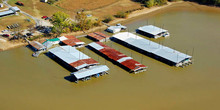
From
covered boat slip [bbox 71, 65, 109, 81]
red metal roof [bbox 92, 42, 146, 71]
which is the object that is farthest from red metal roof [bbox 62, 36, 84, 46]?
covered boat slip [bbox 71, 65, 109, 81]

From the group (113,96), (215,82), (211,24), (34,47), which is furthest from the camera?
(211,24)

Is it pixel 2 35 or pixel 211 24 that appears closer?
pixel 2 35

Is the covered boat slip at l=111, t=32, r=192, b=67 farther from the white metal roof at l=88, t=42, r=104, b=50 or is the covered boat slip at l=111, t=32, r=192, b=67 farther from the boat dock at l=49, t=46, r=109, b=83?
the boat dock at l=49, t=46, r=109, b=83

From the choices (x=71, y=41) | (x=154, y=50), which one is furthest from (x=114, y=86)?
(x=71, y=41)

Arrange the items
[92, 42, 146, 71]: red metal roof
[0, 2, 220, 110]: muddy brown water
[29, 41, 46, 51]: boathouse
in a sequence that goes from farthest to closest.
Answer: [29, 41, 46, 51]: boathouse < [92, 42, 146, 71]: red metal roof < [0, 2, 220, 110]: muddy brown water

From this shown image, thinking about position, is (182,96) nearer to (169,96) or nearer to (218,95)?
(169,96)

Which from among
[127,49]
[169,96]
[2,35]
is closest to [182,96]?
[169,96]
